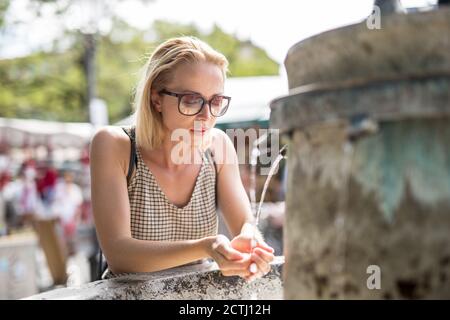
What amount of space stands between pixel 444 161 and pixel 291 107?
369mm

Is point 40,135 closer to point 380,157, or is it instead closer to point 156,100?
point 156,100

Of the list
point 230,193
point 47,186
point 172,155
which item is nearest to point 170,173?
point 172,155

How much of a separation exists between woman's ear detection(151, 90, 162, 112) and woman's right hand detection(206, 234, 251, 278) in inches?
31.7

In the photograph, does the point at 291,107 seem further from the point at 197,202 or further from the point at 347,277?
the point at 197,202

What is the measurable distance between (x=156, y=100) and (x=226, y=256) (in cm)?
91

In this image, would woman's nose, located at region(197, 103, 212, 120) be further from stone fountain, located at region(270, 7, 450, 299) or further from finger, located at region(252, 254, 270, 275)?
stone fountain, located at region(270, 7, 450, 299)

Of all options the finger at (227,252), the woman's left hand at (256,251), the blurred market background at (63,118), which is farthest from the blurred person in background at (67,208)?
the finger at (227,252)

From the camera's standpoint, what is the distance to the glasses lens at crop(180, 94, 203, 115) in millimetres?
2254

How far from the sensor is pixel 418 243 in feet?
3.71

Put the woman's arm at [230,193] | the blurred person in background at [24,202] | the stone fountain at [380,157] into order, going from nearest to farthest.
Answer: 1. the stone fountain at [380,157]
2. the woman's arm at [230,193]
3. the blurred person in background at [24,202]

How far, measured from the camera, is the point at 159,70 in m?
2.35

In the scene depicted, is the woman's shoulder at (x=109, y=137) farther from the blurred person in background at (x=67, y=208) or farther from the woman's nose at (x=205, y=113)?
the blurred person in background at (x=67, y=208)

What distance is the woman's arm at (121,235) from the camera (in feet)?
6.03
